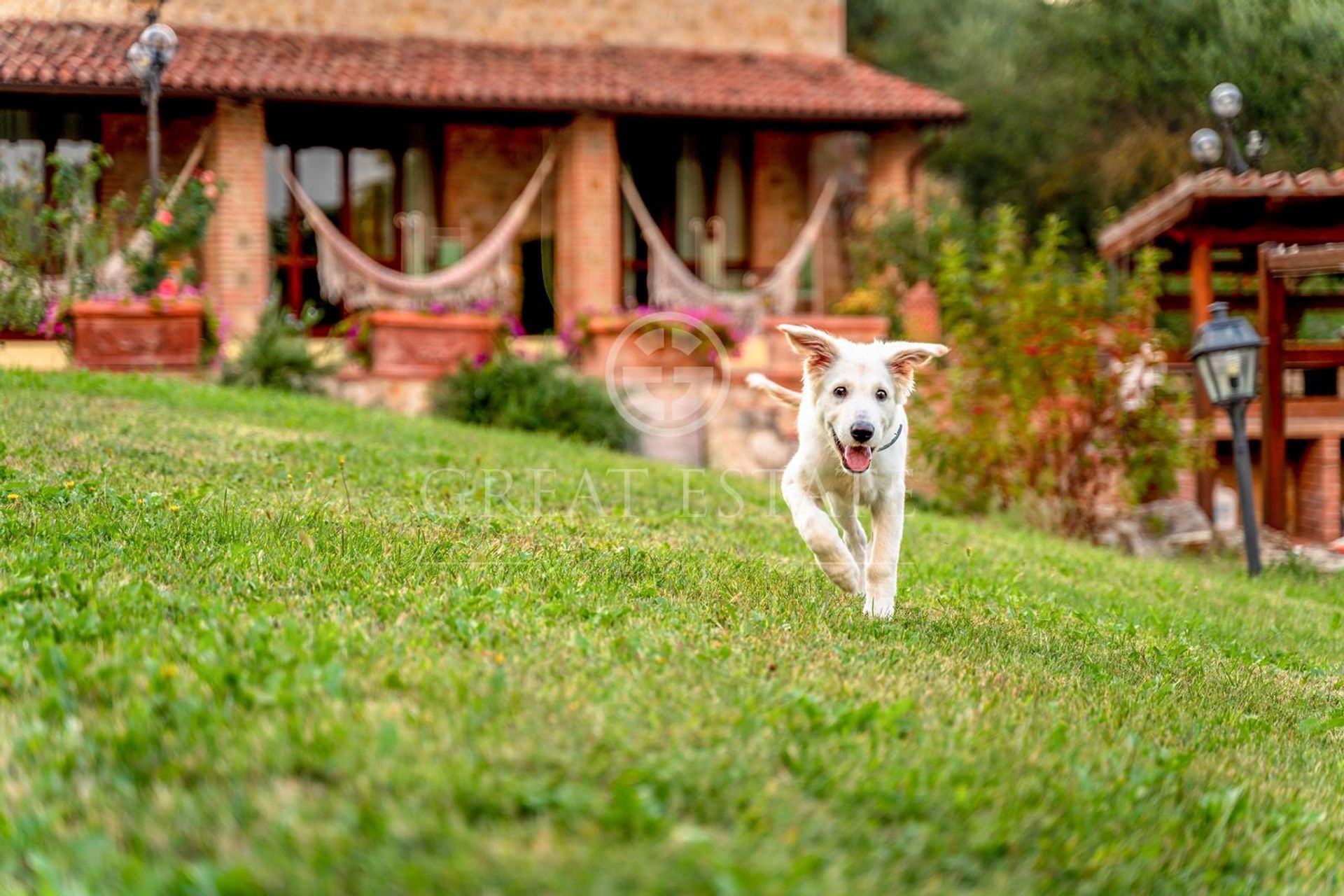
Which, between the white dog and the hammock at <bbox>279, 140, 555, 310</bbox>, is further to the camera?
the hammock at <bbox>279, 140, 555, 310</bbox>

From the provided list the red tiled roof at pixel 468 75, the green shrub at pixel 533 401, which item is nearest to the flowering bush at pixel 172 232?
the red tiled roof at pixel 468 75

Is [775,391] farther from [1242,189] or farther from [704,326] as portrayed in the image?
[704,326]

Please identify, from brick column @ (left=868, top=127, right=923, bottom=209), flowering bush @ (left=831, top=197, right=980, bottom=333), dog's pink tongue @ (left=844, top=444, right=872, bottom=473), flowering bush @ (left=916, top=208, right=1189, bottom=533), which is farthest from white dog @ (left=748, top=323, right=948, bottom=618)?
brick column @ (left=868, top=127, right=923, bottom=209)

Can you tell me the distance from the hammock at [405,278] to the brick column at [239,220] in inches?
30.1

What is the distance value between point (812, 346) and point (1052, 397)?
7.77m

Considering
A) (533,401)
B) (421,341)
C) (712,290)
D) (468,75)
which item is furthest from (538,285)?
(533,401)

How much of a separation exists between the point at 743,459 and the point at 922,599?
9445 mm

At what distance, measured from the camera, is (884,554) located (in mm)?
5781

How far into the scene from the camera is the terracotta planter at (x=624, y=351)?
54.3ft

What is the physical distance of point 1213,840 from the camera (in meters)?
3.72

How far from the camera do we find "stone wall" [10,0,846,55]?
1861cm

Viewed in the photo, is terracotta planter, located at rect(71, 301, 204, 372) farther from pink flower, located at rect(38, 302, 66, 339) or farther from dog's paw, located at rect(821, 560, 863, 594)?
dog's paw, located at rect(821, 560, 863, 594)

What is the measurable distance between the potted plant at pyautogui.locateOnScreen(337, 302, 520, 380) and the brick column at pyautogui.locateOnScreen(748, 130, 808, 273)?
6073mm

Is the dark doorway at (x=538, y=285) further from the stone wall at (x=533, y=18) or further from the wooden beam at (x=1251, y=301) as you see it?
the wooden beam at (x=1251, y=301)
